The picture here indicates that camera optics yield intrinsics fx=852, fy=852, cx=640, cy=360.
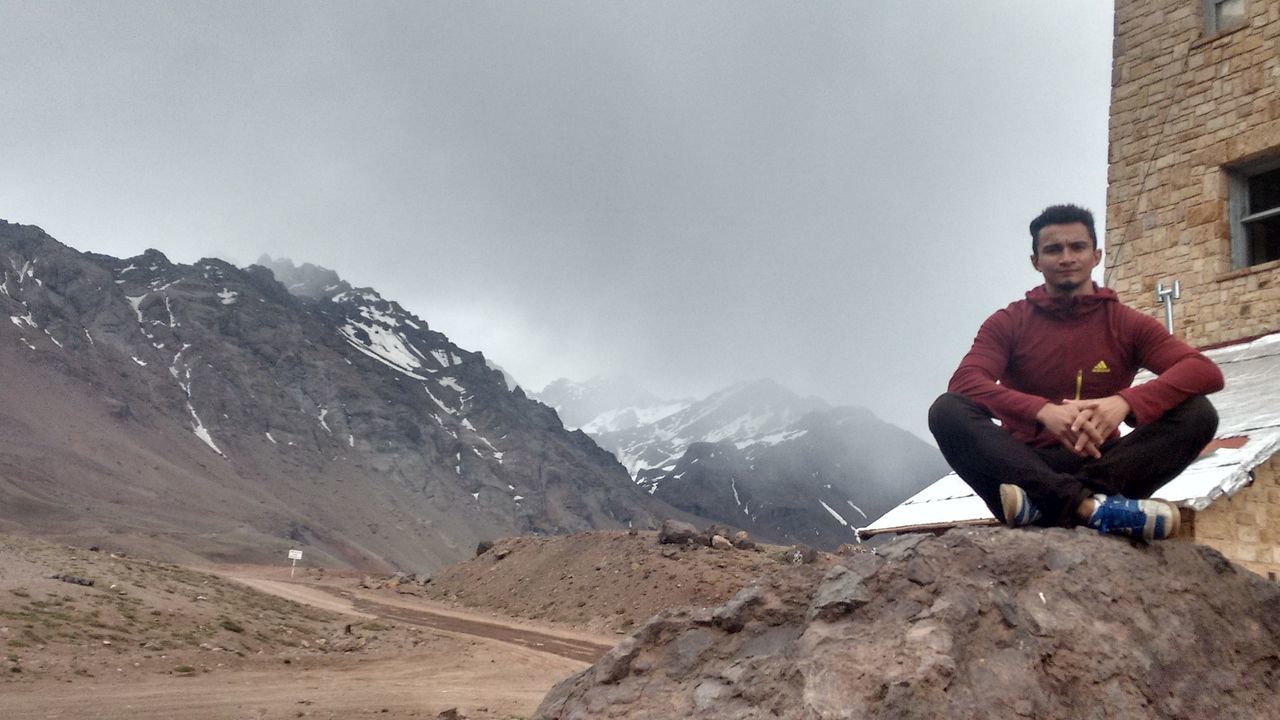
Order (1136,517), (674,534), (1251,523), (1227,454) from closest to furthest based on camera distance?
(1136,517) < (1227,454) < (1251,523) < (674,534)

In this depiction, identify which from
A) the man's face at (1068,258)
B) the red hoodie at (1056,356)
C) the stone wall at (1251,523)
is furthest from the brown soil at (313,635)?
the stone wall at (1251,523)

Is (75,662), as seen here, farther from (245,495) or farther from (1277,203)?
(245,495)

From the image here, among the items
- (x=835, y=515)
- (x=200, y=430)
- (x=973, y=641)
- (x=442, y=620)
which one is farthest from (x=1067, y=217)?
(x=835, y=515)

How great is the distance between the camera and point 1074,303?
11.4 ft

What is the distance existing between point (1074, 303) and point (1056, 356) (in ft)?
0.76

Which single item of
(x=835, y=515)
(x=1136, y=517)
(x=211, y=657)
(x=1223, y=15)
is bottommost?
(x=835, y=515)

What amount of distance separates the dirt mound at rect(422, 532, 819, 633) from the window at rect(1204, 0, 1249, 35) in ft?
39.3

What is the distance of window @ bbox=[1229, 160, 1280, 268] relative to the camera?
394 inches

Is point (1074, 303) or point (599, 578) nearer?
point (1074, 303)

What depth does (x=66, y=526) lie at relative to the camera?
4428 centimetres

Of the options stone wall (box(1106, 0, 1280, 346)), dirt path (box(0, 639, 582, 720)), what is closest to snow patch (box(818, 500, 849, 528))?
dirt path (box(0, 639, 582, 720))

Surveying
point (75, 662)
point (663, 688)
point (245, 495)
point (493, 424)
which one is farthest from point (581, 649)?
point (493, 424)

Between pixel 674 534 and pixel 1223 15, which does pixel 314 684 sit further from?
pixel 674 534

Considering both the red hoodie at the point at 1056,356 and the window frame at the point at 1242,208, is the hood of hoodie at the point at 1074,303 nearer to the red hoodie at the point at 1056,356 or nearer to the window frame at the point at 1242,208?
the red hoodie at the point at 1056,356
